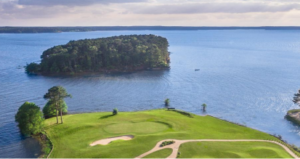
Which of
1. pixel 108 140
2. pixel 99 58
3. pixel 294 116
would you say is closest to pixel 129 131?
pixel 108 140

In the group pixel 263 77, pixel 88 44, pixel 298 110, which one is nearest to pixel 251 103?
pixel 298 110

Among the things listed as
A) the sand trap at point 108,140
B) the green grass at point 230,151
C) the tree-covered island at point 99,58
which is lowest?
the sand trap at point 108,140

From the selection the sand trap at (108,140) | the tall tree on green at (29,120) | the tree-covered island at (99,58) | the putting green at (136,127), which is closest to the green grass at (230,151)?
the putting green at (136,127)

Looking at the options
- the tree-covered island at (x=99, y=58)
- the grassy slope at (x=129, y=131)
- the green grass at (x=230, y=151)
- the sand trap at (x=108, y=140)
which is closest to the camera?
the green grass at (x=230, y=151)

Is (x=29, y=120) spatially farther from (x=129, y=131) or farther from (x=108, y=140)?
(x=129, y=131)

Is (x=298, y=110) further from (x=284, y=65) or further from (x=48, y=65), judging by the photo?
(x=48, y=65)

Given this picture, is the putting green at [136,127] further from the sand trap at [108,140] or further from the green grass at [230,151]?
the green grass at [230,151]
